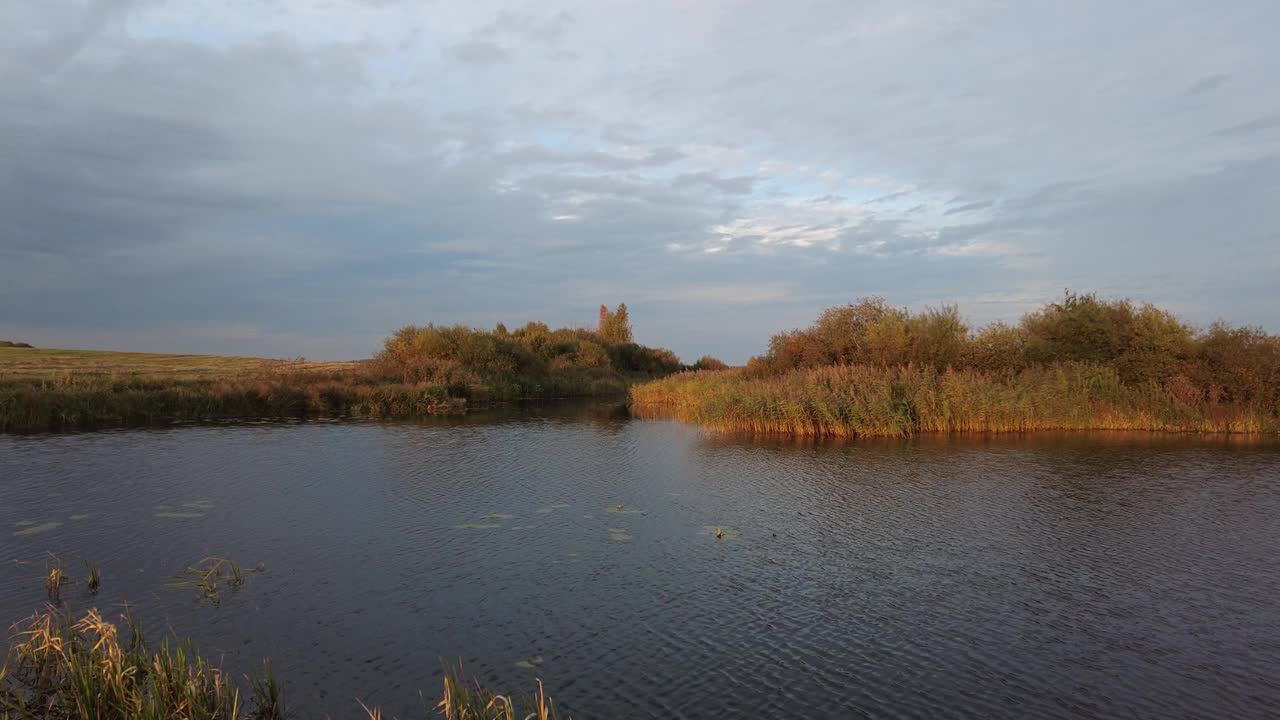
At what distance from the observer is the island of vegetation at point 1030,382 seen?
20.8 meters

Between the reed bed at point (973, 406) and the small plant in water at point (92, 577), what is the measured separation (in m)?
16.7

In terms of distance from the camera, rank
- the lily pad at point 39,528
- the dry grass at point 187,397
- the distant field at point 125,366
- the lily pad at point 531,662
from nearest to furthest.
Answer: the lily pad at point 531,662 → the lily pad at point 39,528 → the dry grass at point 187,397 → the distant field at point 125,366

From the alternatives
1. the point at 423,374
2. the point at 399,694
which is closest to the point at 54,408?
the point at 423,374

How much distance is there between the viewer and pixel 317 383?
99.9 ft

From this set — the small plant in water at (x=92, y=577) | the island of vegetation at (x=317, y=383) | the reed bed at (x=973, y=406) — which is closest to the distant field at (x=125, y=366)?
the island of vegetation at (x=317, y=383)

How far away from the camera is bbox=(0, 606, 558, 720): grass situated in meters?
4.93

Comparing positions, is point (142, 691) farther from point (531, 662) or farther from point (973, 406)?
point (973, 406)

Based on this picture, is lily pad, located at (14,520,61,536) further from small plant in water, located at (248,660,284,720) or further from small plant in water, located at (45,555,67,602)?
small plant in water, located at (248,660,284,720)

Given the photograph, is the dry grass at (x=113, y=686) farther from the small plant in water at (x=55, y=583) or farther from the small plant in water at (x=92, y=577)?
the small plant in water at (x=92, y=577)

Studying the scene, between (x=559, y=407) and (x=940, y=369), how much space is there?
1770 cm

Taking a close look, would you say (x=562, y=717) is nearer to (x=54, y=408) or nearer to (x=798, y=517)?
(x=798, y=517)

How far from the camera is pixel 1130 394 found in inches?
858

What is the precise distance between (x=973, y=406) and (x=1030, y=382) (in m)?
2.85

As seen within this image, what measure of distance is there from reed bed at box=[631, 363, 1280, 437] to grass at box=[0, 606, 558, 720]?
54.6 feet
